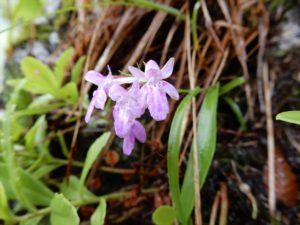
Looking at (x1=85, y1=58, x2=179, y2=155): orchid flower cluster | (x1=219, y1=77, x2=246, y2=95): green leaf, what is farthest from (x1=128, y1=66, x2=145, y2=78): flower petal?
(x1=219, y1=77, x2=246, y2=95): green leaf

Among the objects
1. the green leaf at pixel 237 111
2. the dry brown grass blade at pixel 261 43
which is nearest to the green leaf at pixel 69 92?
the green leaf at pixel 237 111

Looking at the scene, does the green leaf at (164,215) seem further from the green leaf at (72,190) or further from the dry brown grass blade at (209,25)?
the dry brown grass blade at (209,25)

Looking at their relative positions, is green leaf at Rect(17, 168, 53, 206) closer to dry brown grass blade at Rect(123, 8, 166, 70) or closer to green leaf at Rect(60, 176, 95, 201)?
green leaf at Rect(60, 176, 95, 201)

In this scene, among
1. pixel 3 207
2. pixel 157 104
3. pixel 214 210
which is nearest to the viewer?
pixel 157 104

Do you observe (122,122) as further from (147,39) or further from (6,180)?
(147,39)

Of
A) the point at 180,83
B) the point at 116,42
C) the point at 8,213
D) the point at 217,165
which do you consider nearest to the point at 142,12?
the point at 116,42

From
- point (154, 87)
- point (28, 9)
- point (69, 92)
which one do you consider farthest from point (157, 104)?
point (28, 9)

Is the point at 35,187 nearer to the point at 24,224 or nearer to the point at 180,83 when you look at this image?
the point at 24,224
